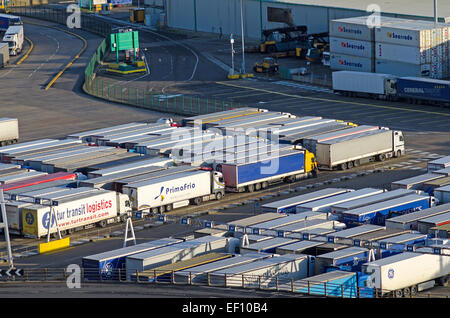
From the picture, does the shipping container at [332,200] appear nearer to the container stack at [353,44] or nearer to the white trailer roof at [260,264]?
the white trailer roof at [260,264]

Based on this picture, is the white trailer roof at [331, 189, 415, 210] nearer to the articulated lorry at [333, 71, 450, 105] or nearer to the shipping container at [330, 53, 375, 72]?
the articulated lorry at [333, 71, 450, 105]

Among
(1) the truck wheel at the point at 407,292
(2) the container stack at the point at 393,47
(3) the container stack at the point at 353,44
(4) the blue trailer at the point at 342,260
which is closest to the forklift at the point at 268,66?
(3) the container stack at the point at 353,44

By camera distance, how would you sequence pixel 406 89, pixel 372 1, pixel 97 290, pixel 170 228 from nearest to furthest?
pixel 97 290, pixel 170 228, pixel 406 89, pixel 372 1

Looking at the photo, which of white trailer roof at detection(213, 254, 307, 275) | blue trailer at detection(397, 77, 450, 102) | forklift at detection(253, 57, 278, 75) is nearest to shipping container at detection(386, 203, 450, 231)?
white trailer roof at detection(213, 254, 307, 275)

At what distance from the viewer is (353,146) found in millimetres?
91562

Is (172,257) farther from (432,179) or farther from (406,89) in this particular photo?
(406,89)

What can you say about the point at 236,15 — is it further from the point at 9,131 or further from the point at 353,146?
the point at 353,146

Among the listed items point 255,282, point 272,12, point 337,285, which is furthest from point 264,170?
point 272,12

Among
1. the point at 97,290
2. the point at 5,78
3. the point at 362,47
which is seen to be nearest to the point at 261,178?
the point at 97,290

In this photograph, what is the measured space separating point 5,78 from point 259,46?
3752 cm

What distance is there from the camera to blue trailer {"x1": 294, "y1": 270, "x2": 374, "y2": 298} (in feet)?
186

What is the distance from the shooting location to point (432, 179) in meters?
80.4

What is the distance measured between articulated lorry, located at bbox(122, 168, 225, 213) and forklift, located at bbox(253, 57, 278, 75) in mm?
56530

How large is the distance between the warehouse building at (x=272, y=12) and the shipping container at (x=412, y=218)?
68624 millimetres
